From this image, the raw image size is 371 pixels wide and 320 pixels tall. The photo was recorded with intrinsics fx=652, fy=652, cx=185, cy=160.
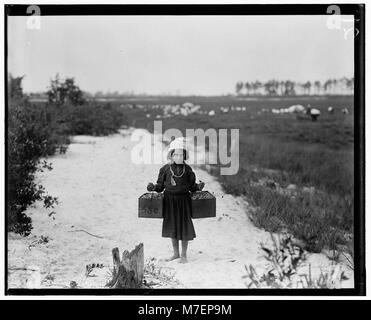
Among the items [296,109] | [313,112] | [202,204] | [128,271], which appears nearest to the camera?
[128,271]

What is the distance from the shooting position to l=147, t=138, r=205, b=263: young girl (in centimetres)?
695

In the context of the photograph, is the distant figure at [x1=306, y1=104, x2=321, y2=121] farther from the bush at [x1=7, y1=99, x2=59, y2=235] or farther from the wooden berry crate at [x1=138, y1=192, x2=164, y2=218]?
the bush at [x1=7, y1=99, x2=59, y2=235]

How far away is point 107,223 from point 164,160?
3.13 feet

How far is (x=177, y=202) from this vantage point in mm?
6949

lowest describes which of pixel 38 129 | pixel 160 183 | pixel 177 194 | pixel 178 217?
pixel 178 217

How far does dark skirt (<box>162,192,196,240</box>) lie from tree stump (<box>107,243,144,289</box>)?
445 millimetres

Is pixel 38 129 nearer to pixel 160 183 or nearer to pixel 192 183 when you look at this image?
pixel 160 183

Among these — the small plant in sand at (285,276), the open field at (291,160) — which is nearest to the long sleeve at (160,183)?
the open field at (291,160)

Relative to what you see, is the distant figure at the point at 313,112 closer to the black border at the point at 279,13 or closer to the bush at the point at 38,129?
the black border at the point at 279,13

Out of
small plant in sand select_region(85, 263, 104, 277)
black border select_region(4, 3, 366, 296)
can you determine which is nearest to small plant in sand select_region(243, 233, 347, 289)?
black border select_region(4, 3, 366, 296)

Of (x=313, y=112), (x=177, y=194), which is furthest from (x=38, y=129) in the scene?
(x=313, y=112)

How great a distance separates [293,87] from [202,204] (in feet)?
5.67

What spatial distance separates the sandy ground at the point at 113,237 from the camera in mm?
6945
